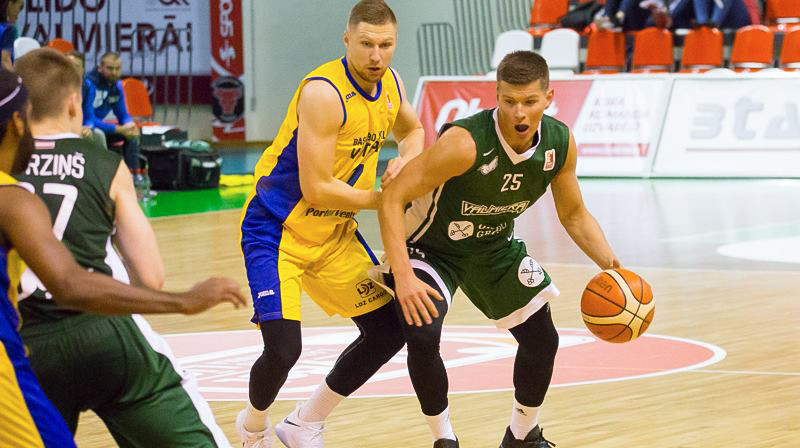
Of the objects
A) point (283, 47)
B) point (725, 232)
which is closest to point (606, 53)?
point (283, 47)

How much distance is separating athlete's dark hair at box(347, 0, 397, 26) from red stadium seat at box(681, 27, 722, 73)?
14.0 m

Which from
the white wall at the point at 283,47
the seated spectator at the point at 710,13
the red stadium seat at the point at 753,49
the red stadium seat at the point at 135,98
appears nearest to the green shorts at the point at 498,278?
the red stadium seat at the point at 135,98

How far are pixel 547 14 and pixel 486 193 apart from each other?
1618 centimetres

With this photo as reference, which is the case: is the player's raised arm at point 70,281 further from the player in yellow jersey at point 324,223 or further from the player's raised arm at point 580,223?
the player's raised arm at point 580,223

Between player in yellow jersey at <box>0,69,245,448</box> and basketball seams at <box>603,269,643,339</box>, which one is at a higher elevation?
player in yellow jersey at <box>0,69,245,448</box>

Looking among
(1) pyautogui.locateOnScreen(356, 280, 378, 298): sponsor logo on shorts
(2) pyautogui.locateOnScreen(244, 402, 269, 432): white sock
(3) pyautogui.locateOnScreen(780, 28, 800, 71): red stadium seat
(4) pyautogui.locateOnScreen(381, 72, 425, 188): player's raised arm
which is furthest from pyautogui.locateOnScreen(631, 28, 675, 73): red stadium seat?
→ (2) pyautogui.locateOnScreen(244, 402, 269, 432): white sock

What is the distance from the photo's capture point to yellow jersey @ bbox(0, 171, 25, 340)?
123 inches

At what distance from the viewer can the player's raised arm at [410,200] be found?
494cm

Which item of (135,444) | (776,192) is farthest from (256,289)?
(776,192)

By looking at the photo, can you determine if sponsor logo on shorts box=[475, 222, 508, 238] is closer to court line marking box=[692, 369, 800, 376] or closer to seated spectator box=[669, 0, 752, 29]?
court line marking box=[692, 369, 800, 376]

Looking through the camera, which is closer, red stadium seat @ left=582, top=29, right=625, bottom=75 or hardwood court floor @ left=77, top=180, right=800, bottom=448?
hardwood court floor @ left=77, top=180, right=800, bottom=448

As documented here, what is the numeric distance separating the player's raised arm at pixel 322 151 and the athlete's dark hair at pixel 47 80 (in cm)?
162

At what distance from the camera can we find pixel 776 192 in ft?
50.3

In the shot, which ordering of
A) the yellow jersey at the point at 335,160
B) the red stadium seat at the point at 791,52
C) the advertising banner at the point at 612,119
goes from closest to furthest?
1. the yellow jersey at the point at 335,160
2. the advertising banner at the point at 612,119
3. the red stadium seat at the point at 791,52
